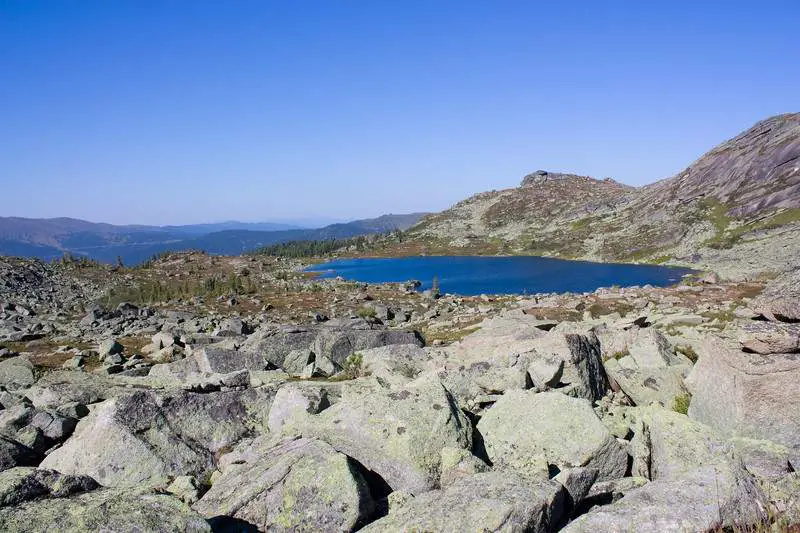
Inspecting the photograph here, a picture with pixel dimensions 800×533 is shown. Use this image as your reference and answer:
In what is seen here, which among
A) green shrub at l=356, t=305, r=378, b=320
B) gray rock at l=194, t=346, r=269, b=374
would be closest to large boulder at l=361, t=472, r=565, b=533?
gray rock at l=194, t=346, r=269, b=374

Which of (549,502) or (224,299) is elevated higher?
(549,502)

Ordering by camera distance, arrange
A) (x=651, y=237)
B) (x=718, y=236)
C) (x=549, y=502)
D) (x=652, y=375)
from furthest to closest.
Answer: (x=651, y=237) < (x=718, y=236) < (x=652, y=375) < (x=549, y=502)

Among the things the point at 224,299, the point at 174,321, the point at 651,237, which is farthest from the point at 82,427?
the point at 651,237

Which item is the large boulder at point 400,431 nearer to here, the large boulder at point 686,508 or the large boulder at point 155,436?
the large boulder at point 155,436

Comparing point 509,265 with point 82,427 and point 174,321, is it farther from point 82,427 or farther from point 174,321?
point 82,427

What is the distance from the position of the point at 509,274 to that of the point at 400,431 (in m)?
131

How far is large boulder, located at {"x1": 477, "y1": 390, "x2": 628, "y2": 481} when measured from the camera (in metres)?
9.82

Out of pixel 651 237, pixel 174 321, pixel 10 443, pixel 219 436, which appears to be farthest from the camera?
pixel 651 237

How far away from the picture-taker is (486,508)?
7.09 metres

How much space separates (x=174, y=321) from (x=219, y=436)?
141ft

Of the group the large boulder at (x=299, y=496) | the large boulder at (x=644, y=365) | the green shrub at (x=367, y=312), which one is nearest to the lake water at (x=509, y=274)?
the green shrub at (x=367, y=312)

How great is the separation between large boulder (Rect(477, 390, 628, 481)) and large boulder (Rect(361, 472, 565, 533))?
64.9 inches

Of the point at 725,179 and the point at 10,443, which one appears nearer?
the point at 10,443

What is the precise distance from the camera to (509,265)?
16162cm
